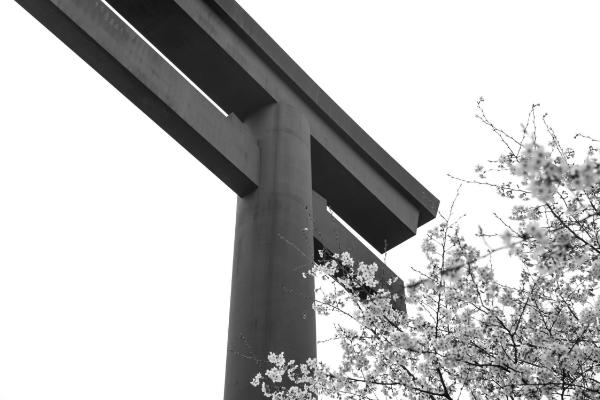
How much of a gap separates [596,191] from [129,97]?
445 cm

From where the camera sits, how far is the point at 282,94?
321 inches

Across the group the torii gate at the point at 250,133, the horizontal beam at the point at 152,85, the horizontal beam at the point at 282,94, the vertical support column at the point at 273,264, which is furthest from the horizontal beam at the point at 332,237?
the horizontal beam at the point at 152,85

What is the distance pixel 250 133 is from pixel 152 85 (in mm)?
1405

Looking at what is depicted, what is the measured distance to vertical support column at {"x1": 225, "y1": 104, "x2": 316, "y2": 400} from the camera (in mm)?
5926

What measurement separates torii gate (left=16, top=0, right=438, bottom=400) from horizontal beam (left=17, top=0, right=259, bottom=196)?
0.04 feet

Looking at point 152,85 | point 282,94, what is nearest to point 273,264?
point 152,85

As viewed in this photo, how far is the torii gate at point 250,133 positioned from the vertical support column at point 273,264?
1 centimetres

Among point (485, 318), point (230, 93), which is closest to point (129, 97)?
point (230, 93)

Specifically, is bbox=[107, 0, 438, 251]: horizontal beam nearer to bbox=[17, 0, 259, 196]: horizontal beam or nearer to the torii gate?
the torii gate

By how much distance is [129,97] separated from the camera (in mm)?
6660

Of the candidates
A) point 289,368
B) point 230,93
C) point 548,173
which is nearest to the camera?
point 548,173

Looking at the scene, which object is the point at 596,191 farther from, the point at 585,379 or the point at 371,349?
the point at 371,349

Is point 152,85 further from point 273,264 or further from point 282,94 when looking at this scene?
point 273,264

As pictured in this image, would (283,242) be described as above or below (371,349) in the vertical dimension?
above
